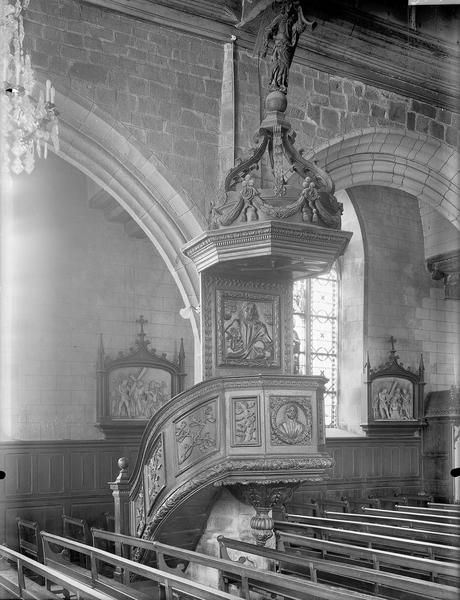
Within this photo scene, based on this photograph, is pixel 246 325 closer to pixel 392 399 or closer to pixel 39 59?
pixel 39 59

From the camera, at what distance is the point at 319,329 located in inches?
472

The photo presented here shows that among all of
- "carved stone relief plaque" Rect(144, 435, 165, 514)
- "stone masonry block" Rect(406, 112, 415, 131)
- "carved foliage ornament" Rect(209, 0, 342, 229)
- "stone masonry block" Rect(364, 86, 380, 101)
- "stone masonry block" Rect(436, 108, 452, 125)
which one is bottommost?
"carved stone relief plaque" Rect(144, 435, 165, 514)

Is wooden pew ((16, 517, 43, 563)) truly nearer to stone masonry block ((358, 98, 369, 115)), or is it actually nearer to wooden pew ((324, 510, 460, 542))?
wooden pew ((324, 510, 460, 542))

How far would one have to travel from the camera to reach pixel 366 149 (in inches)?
358

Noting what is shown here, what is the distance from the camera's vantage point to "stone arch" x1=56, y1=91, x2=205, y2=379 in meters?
7.22

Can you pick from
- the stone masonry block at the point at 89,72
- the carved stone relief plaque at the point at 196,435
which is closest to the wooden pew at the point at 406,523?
the carved stone relief plaque at the point at 196,435

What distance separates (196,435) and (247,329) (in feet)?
4.32

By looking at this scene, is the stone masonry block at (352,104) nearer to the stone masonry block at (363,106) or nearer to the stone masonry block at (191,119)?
the stone masonry block at (363,106)

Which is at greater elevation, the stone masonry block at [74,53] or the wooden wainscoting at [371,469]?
the stone masonry block at [74,53]

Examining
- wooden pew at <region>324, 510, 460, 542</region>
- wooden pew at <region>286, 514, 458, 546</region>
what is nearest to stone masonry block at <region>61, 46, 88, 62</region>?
wooden pew at <region>286, 514, 458, 546</region>

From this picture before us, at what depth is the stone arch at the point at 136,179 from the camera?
722 cm

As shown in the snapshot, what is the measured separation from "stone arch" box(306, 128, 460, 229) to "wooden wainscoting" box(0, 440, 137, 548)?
4184 millimetres

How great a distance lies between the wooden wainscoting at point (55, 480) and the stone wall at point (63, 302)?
0.59 feet

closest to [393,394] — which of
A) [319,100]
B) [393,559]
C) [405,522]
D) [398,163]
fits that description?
[398,163]
